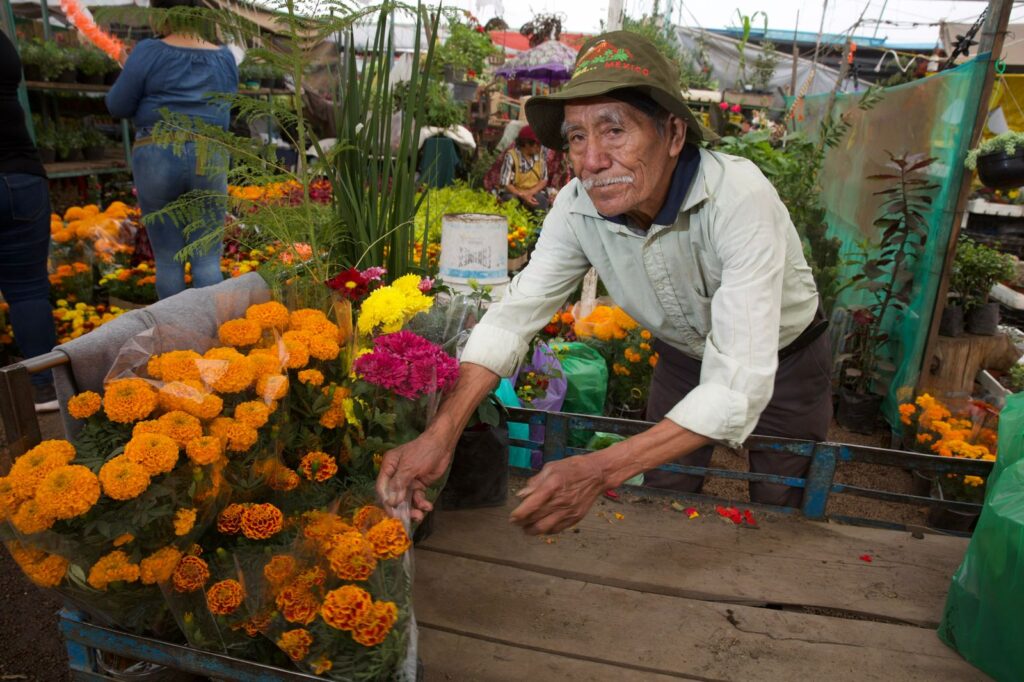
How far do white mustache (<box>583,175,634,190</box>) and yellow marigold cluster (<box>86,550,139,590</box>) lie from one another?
43.3 inches

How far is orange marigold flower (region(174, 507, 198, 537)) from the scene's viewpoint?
1.09 meters

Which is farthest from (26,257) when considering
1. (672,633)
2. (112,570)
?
(672,633)

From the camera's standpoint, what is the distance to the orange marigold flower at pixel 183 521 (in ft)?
3.59

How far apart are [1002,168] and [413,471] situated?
3.10m

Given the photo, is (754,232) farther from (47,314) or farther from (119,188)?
(119,188)

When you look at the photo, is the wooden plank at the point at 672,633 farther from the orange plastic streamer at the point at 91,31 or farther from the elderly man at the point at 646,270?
the orange plastic streamer at the point at 91,31

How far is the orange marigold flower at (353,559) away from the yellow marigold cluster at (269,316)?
24.4 inches

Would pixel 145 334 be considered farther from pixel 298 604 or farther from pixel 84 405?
pixel 298 604

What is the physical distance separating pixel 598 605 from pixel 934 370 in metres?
3.47

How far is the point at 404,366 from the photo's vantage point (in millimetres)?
1353

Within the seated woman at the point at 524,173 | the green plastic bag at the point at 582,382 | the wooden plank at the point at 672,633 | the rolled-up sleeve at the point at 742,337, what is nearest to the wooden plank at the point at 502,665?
the wooden plank at the point at 672,633

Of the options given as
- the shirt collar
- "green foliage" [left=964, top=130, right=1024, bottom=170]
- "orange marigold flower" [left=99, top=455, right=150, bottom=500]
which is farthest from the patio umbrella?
"orange marigold flower" [left=99, top=455, right=150, bottom=500]

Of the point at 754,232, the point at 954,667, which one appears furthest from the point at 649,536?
the point at 754,232

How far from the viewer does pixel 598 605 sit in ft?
4.66
